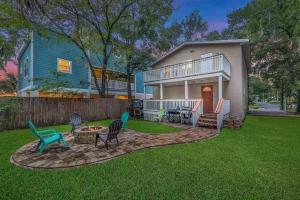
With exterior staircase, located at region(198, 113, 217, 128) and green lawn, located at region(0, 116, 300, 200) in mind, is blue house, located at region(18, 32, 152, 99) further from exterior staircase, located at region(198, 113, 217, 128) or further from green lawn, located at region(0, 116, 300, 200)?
green lawn, located at region(0, 116, 300, 200)

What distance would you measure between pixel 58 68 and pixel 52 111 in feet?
19.6

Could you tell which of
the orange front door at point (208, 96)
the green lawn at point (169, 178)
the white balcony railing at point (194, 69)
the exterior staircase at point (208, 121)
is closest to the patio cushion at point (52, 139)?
the green lawn at point (169, 178)

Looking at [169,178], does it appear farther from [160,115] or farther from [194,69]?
[194,69]

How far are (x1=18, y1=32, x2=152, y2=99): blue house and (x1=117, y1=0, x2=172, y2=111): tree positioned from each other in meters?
2.46

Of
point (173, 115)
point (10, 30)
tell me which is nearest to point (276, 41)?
point (173, 115)

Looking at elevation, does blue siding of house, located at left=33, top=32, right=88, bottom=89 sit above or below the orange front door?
above

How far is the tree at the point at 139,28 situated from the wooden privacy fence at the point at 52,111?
2.88m

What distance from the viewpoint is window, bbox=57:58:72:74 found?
16562 millimetres

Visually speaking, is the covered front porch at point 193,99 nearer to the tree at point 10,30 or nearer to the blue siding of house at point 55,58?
the blue siding of house at point 55,58

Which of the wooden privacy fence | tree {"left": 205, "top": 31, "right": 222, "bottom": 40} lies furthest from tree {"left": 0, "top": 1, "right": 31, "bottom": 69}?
tree {"left": 205, "top": 31, "right": 222, "bottom": 40}

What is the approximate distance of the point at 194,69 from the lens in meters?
13.5

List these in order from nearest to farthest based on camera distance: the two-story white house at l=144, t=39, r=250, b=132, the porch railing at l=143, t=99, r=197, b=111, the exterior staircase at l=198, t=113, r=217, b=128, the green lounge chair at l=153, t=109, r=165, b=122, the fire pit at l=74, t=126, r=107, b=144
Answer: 1. the fire pit at l=74, t=126, r=107, b=144
2. the exterior staircase at l=198, t=113, r=217, b=128
3. the two-story white house at l=144, t=39, r=250, b=132
4. the porch railing at l=143, t=99, r=197, b=111
5. the green lounge chair at l=153, t=109, r=165, b=122

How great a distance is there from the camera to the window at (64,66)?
16562 mm

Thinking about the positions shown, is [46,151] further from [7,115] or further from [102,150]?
[7,115]
